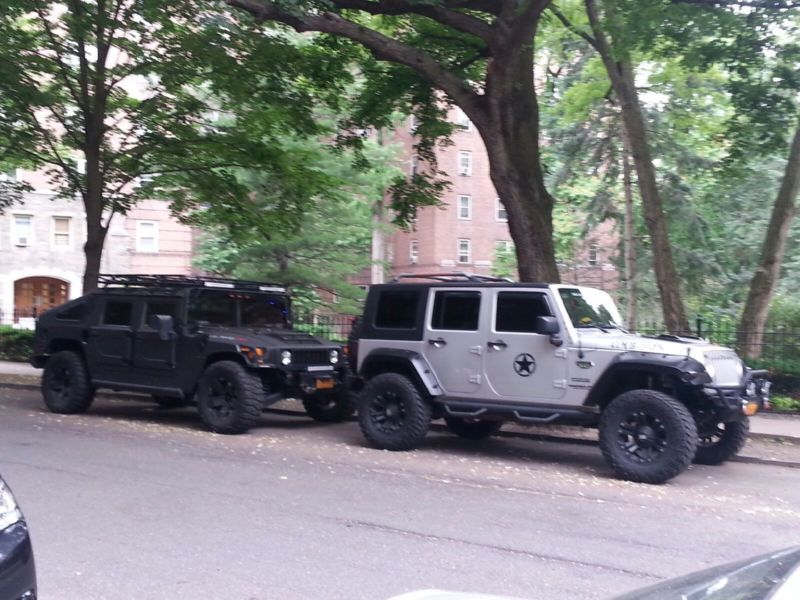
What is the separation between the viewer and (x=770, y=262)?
16.2 metres

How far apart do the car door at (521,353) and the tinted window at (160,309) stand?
5022 millimetres

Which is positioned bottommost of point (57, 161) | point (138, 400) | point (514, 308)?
Result: point (138, 400)

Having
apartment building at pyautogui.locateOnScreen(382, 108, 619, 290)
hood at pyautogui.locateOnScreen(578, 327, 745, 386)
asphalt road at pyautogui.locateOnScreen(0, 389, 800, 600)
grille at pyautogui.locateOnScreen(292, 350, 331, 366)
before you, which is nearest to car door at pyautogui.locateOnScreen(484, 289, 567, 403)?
hood at pyautogui.locateOnScreen(578, 327, 745, 386)

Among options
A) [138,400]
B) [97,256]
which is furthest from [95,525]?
[97,256]

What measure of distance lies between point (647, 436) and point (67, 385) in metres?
9.36

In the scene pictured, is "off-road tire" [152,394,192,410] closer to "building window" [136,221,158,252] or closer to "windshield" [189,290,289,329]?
"windshield" [189,290,289,329]

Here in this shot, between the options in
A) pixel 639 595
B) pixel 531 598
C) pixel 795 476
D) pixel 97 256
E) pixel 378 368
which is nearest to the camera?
pixel 639 595

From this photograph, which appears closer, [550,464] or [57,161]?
[550,464]

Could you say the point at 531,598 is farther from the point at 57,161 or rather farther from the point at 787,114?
the point at 57,161

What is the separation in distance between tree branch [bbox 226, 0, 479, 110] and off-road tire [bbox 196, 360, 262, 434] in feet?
16.3

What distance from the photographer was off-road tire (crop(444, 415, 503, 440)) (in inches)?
488

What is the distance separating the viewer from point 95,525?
23.4 ft

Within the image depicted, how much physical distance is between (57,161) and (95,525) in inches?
535

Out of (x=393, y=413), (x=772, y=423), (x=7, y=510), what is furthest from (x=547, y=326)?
(x=7, y=510)
